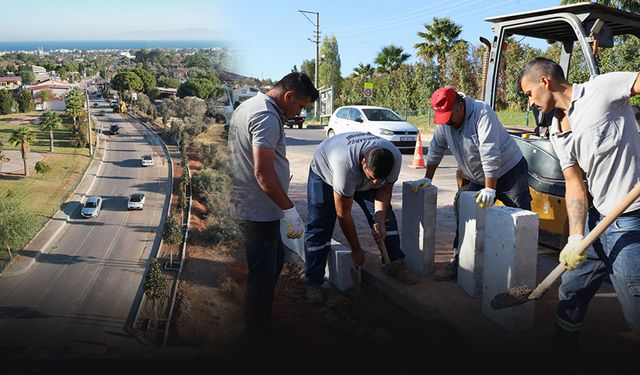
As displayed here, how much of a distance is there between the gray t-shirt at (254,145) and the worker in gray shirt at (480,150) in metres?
1.32

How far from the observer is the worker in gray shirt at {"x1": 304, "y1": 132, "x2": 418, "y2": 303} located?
357 centimetres

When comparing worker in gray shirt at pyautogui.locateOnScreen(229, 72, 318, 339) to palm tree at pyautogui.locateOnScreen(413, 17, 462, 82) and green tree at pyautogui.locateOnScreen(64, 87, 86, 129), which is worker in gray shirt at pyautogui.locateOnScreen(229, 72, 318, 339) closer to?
green tree at pyautogui.locateOnScreen(64, 87, 86, 129)

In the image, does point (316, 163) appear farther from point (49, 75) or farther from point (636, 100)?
point (636, 100)

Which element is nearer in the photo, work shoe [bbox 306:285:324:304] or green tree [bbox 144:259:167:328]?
green tree [bbox 144:259:167:328]

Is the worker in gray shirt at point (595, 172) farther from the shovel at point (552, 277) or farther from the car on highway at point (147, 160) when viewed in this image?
the car on highway at point (147, 160)

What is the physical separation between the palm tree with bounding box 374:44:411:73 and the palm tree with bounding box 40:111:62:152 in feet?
96.4

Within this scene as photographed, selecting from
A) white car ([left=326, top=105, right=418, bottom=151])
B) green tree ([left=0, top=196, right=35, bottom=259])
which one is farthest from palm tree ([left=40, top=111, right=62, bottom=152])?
white car ([left=326, top=105, right=418, bottom=151])

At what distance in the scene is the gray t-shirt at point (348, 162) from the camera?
11.8ft

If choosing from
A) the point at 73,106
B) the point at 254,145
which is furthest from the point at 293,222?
the point at 73,106

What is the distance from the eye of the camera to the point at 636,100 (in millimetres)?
15062

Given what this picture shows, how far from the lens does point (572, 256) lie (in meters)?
2.73

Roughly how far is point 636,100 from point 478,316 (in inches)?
558

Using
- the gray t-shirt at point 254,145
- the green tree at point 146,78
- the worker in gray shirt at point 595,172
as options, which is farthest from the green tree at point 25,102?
the worker in gray shirt at point 595,172

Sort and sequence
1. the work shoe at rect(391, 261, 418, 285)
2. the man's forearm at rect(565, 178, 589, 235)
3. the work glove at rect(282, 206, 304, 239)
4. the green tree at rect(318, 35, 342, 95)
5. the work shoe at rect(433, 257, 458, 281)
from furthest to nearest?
the green tree at rect(318, 35, 342, 95) < the work shoe at rect(433, 257, 458, 281) < the work shoe at rect(391, 261, 418, 285) < the work glove at rect(282, 206, 304, 239) < the man's forearm at rect(565, 178, 589, 235)
